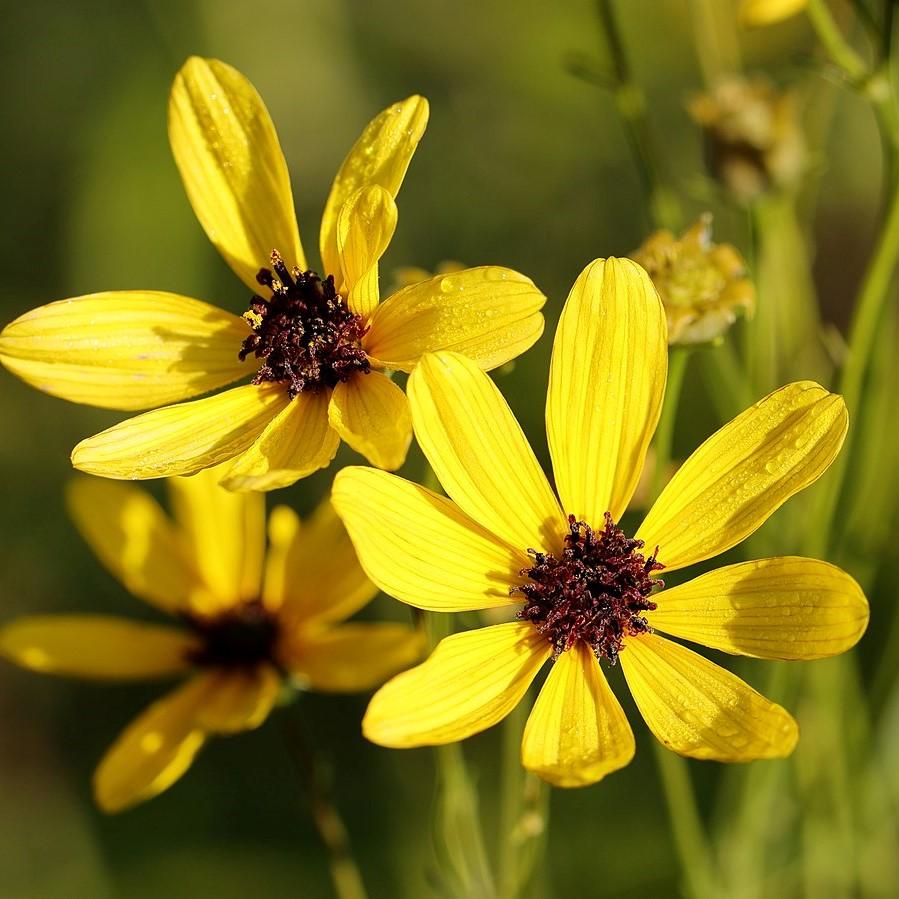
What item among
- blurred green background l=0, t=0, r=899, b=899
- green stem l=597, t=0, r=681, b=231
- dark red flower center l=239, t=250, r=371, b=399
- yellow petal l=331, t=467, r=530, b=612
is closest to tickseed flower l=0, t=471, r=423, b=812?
yellow petal l=331, t=467, r=530, b=612

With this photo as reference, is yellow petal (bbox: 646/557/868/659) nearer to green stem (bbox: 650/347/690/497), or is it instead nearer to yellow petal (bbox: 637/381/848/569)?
yellow petal (bbox: 637/381/848/569)

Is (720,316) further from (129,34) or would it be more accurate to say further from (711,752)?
(129,34)

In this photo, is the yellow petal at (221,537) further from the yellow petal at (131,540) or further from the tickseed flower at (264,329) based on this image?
the tickseed flower at (264,329)

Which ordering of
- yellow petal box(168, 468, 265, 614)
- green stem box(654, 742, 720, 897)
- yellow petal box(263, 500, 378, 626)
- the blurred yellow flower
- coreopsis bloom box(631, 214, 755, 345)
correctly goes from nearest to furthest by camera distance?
coreopsis bloom box(631, 214, 755, 345), green stem box(654, 742, 720, 897), the blurred yellow flower, yellow petal box(263, 500, 378, 626), yellow petal box(168, 468, 265, 614)

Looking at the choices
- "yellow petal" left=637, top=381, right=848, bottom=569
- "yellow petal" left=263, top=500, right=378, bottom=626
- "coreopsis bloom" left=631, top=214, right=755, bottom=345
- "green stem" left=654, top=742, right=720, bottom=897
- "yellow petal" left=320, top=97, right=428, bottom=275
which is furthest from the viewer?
"yellow petal" left=263, top=500, right=378, bottom=626

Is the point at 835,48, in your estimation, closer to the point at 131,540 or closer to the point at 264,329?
the point at 264,329

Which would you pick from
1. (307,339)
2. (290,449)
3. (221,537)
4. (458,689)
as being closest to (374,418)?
(290,449)

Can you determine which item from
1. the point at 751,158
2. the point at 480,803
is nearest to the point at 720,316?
the point at 751,158
